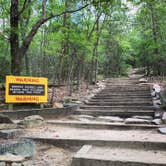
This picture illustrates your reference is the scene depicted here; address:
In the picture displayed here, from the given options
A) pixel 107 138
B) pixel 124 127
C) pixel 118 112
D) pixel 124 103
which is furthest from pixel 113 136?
pixel 124 103

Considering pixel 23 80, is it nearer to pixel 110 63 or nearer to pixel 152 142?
pixel 152 142

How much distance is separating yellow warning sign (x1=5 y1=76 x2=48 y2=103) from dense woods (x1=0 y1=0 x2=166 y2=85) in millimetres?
681

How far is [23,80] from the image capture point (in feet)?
23.4

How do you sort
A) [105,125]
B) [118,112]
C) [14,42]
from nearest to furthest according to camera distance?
[105,125] → [14,42] → [118,112]

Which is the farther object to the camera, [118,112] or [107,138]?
[118,112]

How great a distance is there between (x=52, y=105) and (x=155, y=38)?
8378 mm

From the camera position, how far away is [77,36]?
30.8ft

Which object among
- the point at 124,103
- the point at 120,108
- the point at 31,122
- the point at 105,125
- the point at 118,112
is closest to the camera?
the point at 31,122

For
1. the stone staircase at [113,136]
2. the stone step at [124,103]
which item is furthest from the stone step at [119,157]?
the stone step at [124,103]

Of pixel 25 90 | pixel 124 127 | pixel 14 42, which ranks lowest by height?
pixel 124 127

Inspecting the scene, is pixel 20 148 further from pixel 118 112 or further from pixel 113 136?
pixel 118 112

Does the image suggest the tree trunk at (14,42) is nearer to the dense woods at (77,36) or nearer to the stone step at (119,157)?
the dense woods at (77,36)

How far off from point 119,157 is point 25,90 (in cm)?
405

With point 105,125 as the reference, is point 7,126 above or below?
above
